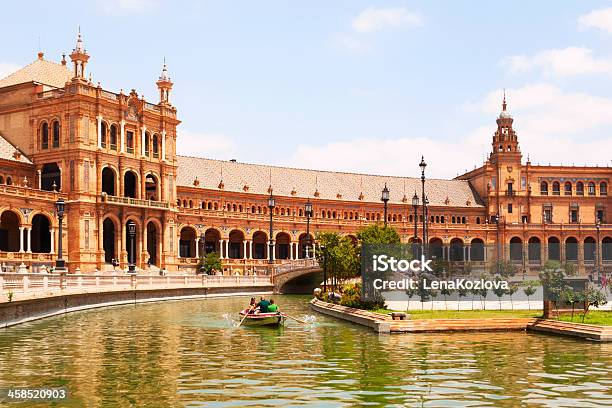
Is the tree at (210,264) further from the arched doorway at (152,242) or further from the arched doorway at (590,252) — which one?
the arched doorway at (590,252)

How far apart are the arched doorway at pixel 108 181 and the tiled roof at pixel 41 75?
33.9 ft

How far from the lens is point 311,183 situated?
4902 inches

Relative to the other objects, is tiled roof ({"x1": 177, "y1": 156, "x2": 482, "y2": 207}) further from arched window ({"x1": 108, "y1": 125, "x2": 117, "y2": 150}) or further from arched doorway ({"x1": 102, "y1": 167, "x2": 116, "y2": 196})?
arched window ({"x1": 108, "y1": 125, "x2": 117, "y2": 150})

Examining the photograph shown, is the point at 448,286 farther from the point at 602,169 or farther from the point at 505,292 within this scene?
the point at 602,169

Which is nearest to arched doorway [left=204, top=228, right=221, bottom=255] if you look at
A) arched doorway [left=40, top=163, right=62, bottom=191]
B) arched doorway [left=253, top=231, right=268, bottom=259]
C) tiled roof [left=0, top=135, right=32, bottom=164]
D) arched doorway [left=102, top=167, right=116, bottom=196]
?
arched doorway [left=253, top=231, right=268, bottom=259]

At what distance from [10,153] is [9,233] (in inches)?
359

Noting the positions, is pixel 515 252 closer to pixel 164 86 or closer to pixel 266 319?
pixel 266 319

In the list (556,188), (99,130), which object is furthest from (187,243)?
(556,188)

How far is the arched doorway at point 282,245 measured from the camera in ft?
369

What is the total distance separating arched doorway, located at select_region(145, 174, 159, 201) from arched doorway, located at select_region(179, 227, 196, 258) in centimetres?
1030

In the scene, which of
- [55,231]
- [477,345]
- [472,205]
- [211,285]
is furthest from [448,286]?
[472,205]

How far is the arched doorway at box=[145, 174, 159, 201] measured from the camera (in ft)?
295

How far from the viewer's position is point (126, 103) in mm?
84688

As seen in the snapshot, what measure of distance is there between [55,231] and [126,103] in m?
15.9
